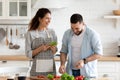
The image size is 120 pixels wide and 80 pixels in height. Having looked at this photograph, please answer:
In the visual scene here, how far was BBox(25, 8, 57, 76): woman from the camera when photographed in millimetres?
3104

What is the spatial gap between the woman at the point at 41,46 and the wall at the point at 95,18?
1.83 meters

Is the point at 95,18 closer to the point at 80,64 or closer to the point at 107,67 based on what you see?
the point at 107,67

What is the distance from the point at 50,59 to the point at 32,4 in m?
1.86

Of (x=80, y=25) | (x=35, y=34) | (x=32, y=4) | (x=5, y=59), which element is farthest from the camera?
(x=32, y=4)

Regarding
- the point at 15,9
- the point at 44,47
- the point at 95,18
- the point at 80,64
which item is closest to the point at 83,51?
the point at 80,64

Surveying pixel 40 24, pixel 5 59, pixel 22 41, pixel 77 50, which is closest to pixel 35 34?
pixel 40 24

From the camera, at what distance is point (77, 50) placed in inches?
122

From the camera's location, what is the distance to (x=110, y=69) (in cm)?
451

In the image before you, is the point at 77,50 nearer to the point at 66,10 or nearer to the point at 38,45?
the point at 38,45

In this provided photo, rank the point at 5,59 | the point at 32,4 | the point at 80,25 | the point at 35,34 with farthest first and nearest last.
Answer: the point at 32,4
the point at 5,59
the point at 35,34
the point at 80,25

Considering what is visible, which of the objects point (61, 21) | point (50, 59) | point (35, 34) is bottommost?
point (50, 59)

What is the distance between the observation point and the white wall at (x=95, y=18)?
4.98 metres

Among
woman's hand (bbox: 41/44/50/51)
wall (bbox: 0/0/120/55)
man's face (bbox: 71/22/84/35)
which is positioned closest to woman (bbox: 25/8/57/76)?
woman's hand (bbox: 41/44/50/51)

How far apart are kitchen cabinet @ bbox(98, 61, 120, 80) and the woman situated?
154 cm
